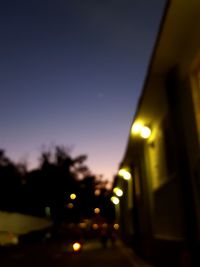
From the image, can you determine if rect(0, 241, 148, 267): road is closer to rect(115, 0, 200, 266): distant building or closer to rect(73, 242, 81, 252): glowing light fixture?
rect(73, 242, 81, 252): glowing light fixture

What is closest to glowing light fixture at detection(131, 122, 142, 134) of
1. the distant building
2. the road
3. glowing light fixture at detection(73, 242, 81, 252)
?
the distant building

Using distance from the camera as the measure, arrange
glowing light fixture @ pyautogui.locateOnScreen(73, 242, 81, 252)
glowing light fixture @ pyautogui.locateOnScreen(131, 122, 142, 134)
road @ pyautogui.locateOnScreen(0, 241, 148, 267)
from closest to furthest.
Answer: glowing light fixture @ pyautogui.locateOnScreen(131, 122, 142, 134)
road @ pyautogui.locateOnScreen(0, 241, 148, 267)
glowing light fixture @ pyautogui.locateOnScreen(73, 242, 81, 252)

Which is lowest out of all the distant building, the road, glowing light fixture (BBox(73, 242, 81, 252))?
the road

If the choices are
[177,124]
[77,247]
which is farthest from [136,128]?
[77,247]

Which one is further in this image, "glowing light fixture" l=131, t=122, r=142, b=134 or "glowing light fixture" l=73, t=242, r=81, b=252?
"glowing light fixture" l=73, t=242, r=81, b=252

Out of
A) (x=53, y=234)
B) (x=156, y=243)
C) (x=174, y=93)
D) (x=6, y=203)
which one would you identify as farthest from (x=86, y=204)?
(x=174, y=93)

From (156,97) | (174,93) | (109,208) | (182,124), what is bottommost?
(182,124)

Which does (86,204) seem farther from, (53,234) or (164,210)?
(164,210)

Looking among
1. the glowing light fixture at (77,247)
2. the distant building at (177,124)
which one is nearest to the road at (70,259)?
the glowing light fixture at (77,247)

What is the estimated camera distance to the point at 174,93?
9.10m

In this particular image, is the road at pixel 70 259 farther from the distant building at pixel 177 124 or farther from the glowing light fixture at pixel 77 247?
the distant building at pixel 177 124

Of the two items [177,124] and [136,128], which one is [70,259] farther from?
[177,124]

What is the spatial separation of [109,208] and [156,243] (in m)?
56.5

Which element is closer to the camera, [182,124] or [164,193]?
[182,124]
